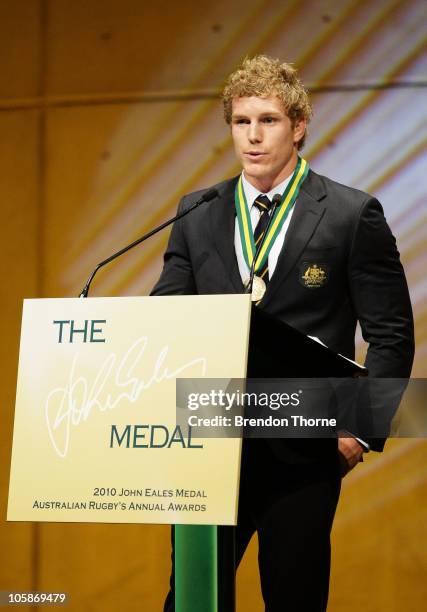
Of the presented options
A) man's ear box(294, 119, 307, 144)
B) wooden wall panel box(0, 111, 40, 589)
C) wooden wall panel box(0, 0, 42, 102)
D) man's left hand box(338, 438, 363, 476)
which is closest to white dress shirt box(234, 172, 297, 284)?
man's ear box(294, 119, 307, 144)

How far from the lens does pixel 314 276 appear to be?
229 centimetres

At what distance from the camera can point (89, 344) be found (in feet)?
6.10

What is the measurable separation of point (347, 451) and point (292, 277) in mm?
433

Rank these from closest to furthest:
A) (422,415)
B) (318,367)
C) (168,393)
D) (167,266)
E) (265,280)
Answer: (168,393) < (318,367) < (265,280) < (167,266) < (422,415)

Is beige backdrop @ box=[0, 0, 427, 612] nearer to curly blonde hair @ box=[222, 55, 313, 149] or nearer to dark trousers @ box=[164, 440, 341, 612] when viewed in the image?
curly blonde hair @ box=[222, 55, 313, 149]

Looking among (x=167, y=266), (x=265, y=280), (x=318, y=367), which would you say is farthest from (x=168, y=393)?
(x=167, y=266)

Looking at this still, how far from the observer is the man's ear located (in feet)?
8.10

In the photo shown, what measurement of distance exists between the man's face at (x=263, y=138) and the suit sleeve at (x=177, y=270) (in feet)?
0.77

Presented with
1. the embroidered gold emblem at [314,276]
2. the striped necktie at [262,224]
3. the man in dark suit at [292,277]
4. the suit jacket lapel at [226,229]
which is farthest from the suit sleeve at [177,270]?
the embroidered gold emblem at [314,276]

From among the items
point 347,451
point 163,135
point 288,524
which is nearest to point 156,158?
point 163,135

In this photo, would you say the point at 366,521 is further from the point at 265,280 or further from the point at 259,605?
the point at 265,280

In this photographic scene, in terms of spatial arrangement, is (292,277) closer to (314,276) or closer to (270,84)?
(314,276)

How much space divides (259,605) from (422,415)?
139 cm

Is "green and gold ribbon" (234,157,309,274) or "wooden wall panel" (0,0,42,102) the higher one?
"wooden wall panel" (0,0,42,102)
